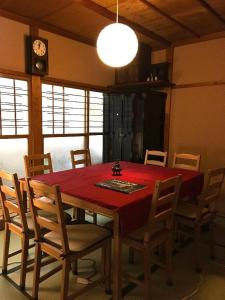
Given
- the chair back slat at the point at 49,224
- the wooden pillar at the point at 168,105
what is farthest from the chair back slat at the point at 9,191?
the wooden pillar at the point at 168,105

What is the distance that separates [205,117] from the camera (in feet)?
12.5

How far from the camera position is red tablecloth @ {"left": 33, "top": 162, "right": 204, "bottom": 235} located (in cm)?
173

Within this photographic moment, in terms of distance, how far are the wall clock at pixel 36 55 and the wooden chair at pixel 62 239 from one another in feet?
6.54

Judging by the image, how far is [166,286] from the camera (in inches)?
80.7

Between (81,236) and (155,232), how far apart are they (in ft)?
1.89

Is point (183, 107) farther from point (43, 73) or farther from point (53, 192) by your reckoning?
point (53, 192)

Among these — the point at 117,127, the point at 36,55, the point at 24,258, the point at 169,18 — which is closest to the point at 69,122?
the point at 117,127

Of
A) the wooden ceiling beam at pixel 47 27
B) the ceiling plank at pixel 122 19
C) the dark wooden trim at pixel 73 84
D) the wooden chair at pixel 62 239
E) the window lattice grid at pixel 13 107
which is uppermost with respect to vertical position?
the ceiling plank at pixel 122 19

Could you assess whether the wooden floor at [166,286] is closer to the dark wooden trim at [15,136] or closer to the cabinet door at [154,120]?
the dark wooden trim at [15,136]

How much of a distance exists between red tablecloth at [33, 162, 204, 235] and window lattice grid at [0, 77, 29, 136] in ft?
3.62

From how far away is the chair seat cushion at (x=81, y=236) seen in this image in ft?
5.67

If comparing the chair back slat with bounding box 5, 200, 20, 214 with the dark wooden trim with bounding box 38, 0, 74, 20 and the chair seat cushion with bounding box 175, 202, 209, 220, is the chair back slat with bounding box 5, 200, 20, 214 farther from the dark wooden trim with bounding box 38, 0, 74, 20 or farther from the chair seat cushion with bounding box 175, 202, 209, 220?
the dark wooden trim with bounding box 38, 0, 74, 20

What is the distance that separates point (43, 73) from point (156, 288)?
9.31ft

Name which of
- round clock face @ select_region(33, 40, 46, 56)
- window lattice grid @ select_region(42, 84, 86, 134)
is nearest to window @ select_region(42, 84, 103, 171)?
window lattice grid @ select_region(42, 84, 86, 134)
